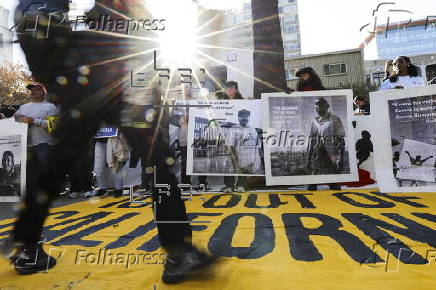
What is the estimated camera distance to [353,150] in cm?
419

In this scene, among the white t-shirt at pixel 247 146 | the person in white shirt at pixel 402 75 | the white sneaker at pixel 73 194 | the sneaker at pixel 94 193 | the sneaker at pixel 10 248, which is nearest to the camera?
the sneaker at pixel 10 248

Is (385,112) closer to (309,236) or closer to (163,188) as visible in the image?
(309,236)

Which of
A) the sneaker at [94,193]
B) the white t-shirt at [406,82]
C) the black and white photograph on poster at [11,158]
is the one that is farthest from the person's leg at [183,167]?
the white t-shirt at [406,82]

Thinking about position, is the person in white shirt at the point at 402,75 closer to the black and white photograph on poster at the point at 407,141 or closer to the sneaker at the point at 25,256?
the black and white photograph on poster at the point at 407,141

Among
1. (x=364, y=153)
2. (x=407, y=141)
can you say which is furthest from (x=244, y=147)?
(x=407, y=141)

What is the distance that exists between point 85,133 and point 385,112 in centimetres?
333

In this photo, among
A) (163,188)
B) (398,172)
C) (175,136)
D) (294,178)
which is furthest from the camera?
(175,136)

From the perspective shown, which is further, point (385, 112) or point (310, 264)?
point (385, 112)

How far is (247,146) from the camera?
4.46 metres

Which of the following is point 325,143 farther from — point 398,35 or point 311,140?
point 398,35

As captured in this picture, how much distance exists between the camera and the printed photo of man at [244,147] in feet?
14.5

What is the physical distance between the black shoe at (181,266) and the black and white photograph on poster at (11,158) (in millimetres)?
3839

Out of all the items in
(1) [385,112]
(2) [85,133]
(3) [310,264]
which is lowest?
(3) [310,264]

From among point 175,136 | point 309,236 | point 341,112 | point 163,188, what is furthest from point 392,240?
point 175,136
